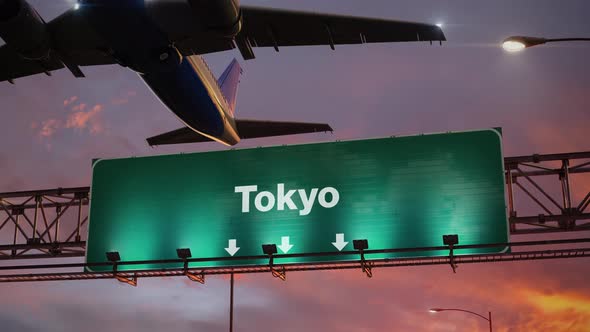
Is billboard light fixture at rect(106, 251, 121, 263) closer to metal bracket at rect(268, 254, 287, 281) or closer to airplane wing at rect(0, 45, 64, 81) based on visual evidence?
metal bracket at rect(268, 254, 287, 281)

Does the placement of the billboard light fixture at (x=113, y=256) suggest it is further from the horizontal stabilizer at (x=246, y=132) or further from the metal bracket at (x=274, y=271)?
the horizontal stabilizer at (x=246, y=132)

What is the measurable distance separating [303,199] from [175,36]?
5126 mm

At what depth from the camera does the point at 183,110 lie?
68.9 feet

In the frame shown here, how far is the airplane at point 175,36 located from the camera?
16.1 meters

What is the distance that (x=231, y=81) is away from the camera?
99.6ft

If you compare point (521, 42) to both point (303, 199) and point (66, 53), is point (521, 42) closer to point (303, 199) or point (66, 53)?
point (303, 199)

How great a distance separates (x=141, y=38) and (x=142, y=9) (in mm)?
925

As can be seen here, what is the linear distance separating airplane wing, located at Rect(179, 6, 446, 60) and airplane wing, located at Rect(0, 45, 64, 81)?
186 inches

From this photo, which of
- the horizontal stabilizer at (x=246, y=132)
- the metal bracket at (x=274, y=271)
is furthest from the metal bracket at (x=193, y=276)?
the horizontal stabilizer at (x=246, y=132)

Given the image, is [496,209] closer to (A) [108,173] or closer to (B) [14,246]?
(A) [108,173]

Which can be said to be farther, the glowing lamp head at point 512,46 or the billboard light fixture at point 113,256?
the billboard light fixture at point 113,256

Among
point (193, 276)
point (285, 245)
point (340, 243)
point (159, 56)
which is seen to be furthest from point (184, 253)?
point (159, 56)

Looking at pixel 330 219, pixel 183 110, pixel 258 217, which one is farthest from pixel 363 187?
pixel 183 110

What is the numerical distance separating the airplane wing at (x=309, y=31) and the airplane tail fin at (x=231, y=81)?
8.82m
